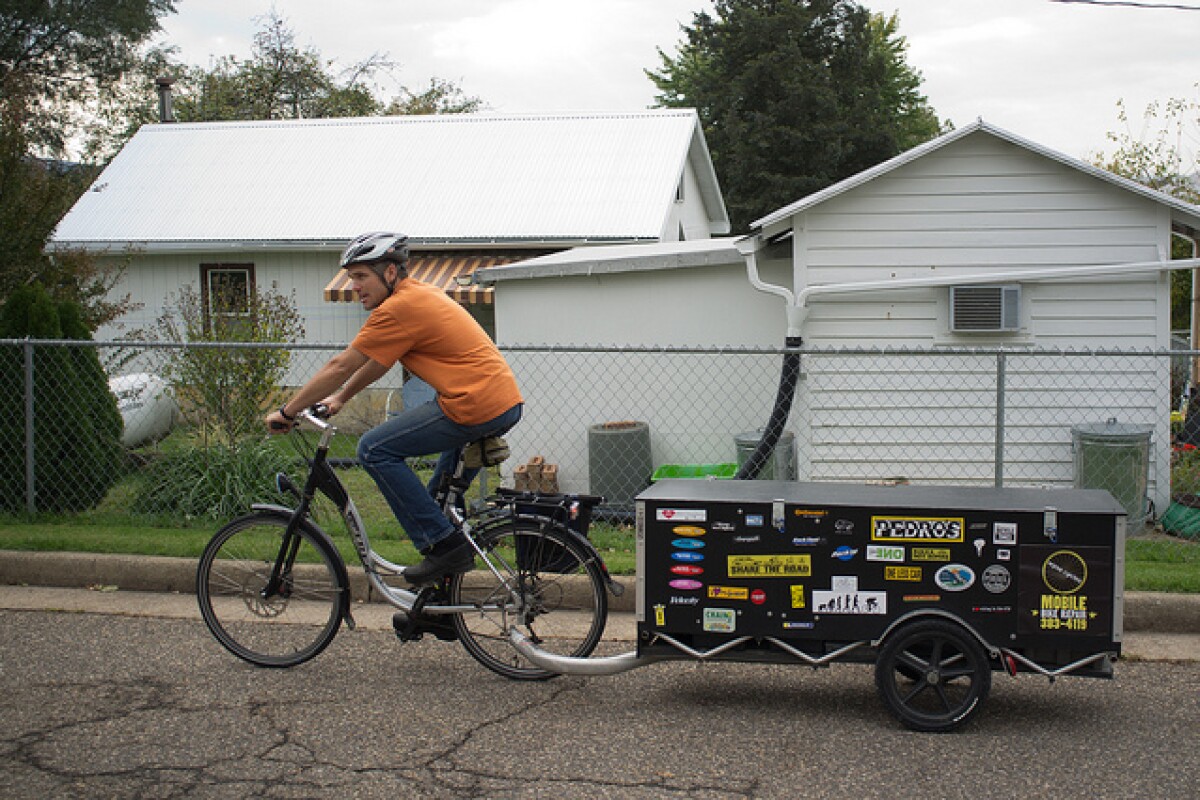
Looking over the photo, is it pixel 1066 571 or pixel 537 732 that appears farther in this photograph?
pixel 537 732

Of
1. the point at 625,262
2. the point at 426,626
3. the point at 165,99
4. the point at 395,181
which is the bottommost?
the point at 426,626

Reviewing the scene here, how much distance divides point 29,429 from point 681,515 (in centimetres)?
534

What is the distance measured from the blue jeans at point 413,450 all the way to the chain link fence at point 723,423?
2324 mm

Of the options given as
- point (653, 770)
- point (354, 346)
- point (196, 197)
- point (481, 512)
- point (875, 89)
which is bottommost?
point (653, 770)

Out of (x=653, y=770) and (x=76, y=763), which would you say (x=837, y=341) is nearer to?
(x=653, y=770)

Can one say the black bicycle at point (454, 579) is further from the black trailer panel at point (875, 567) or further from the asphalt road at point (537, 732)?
the black trailer panel at point (875, 567)

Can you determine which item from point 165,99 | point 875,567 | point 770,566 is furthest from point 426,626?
point 165,99

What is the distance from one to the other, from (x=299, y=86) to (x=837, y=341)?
30521mm

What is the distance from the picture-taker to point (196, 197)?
20266 millimetres

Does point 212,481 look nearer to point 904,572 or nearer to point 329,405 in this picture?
point 329,405

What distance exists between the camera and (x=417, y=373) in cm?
524

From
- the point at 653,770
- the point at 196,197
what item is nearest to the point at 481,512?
the point at 653,770

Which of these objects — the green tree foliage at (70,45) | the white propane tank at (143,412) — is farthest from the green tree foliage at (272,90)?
the white propane tank at (143,412)

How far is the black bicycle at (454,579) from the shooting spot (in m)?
5.36
